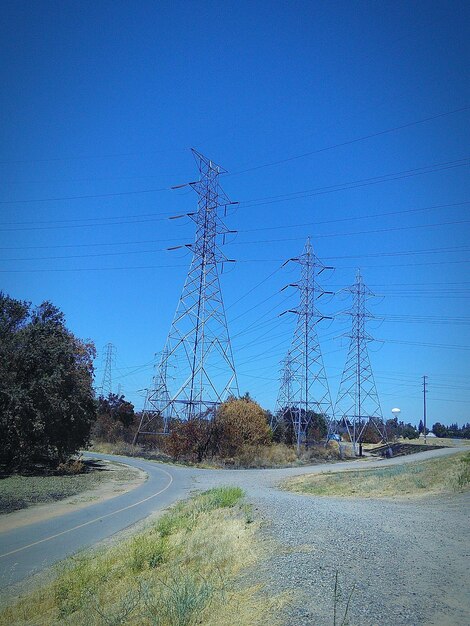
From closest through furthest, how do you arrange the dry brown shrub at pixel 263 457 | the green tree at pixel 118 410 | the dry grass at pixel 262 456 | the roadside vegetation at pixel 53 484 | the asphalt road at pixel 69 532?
1. the asphalt road at pixel 69 532
2. the roadside vegetation at pixel 53 484
3. the dry grass at pixel 262 456
4. the dry brown shrub at pixel 263 457
5. the green tree at pixel 118 410

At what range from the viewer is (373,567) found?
7.24 m

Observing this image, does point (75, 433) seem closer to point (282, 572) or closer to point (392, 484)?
point (392, 484)

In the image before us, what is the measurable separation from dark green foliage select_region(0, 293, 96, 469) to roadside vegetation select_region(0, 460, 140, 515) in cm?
212

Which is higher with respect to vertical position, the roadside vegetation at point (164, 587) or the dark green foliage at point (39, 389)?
the dark green foliage at point (39, 389)

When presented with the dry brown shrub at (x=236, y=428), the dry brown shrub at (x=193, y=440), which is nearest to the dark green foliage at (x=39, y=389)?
the dry brown shrub at (x=193, y=440)

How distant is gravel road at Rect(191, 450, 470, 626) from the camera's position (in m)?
5.46

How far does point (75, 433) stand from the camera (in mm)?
35062

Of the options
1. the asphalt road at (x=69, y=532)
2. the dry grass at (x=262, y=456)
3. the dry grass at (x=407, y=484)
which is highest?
the dry grass at (x=407, y=484)

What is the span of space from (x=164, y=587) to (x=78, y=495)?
64.6 ft

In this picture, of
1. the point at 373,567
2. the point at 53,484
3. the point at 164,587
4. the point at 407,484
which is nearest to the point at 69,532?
the point at 164,587

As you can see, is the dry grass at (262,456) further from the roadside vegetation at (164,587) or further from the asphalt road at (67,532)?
the roadside vegetation at (164,587)

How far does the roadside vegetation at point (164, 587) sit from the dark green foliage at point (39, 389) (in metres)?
20.6

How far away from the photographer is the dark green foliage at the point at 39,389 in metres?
30.1

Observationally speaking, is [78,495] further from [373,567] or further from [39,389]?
[373,567]
